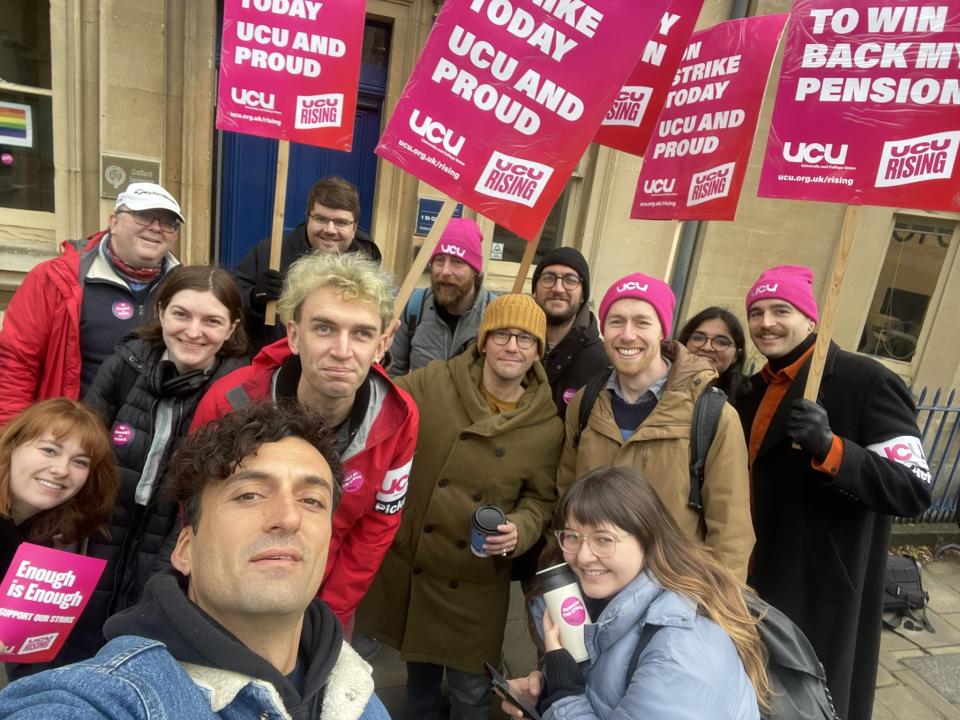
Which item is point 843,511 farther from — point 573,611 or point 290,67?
point 290,67

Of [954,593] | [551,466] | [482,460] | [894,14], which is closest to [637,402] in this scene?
[551,466]

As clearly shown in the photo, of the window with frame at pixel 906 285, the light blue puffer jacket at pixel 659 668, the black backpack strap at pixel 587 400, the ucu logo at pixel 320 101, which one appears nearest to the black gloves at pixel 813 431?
the black backpack strap at pixel 587 400

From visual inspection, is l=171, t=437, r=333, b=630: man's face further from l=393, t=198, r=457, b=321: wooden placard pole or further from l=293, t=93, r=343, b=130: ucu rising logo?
l=293, t=93, r=343, b=130: ucu rising logo

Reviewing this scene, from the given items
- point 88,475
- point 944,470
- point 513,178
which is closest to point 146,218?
point 88,475

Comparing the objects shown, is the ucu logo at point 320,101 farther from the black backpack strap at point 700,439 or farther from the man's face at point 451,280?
the black backpack strap at point 700,439

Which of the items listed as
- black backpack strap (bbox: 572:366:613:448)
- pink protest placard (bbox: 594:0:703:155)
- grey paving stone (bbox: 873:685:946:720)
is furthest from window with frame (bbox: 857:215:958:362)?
black backpack strap (bbox: 572:366:613:448)

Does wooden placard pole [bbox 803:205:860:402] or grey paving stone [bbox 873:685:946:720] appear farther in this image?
grey paving stone [bbox 873:685:946:720]

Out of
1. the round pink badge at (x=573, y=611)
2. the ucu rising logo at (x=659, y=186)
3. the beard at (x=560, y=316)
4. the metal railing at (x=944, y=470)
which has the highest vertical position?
the ucu rising logo at (x=659, y=186)

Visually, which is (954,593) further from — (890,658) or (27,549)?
(27,549)

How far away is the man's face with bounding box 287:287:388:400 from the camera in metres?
1.86

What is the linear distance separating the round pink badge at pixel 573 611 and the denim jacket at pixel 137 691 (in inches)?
37.3

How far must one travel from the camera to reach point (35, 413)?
6.36 feet

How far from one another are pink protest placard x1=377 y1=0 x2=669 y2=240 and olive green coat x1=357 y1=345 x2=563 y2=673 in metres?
0.79

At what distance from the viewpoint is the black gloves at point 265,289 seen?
3.22m
